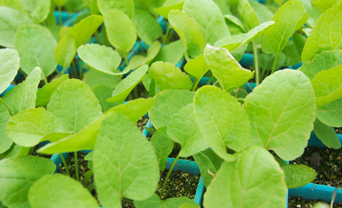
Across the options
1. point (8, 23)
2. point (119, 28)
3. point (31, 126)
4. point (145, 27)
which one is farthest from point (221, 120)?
point (8, 23)

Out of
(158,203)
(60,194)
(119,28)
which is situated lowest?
(158,203)

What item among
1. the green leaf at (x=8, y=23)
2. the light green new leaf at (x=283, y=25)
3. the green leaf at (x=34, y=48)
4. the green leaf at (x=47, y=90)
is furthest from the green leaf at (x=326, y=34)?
the green leaf at (x=8, y=23)

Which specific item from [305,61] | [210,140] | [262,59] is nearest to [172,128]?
[210,140]

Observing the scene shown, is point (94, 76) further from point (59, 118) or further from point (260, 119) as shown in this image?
point (260, 119)

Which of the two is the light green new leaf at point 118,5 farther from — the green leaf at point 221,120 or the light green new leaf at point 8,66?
the green leaf at point 221,120

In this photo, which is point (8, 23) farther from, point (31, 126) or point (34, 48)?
point (31, 126)

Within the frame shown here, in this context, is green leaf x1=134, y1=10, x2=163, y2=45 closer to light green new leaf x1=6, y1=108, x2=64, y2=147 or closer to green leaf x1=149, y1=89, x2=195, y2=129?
green leaf x1=149, y1=89, x2=195, y2=129

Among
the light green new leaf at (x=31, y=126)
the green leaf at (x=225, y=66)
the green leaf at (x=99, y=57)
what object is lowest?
→ the light green new leaf at (x=31, y=126)

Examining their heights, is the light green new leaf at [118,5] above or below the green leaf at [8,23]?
above
